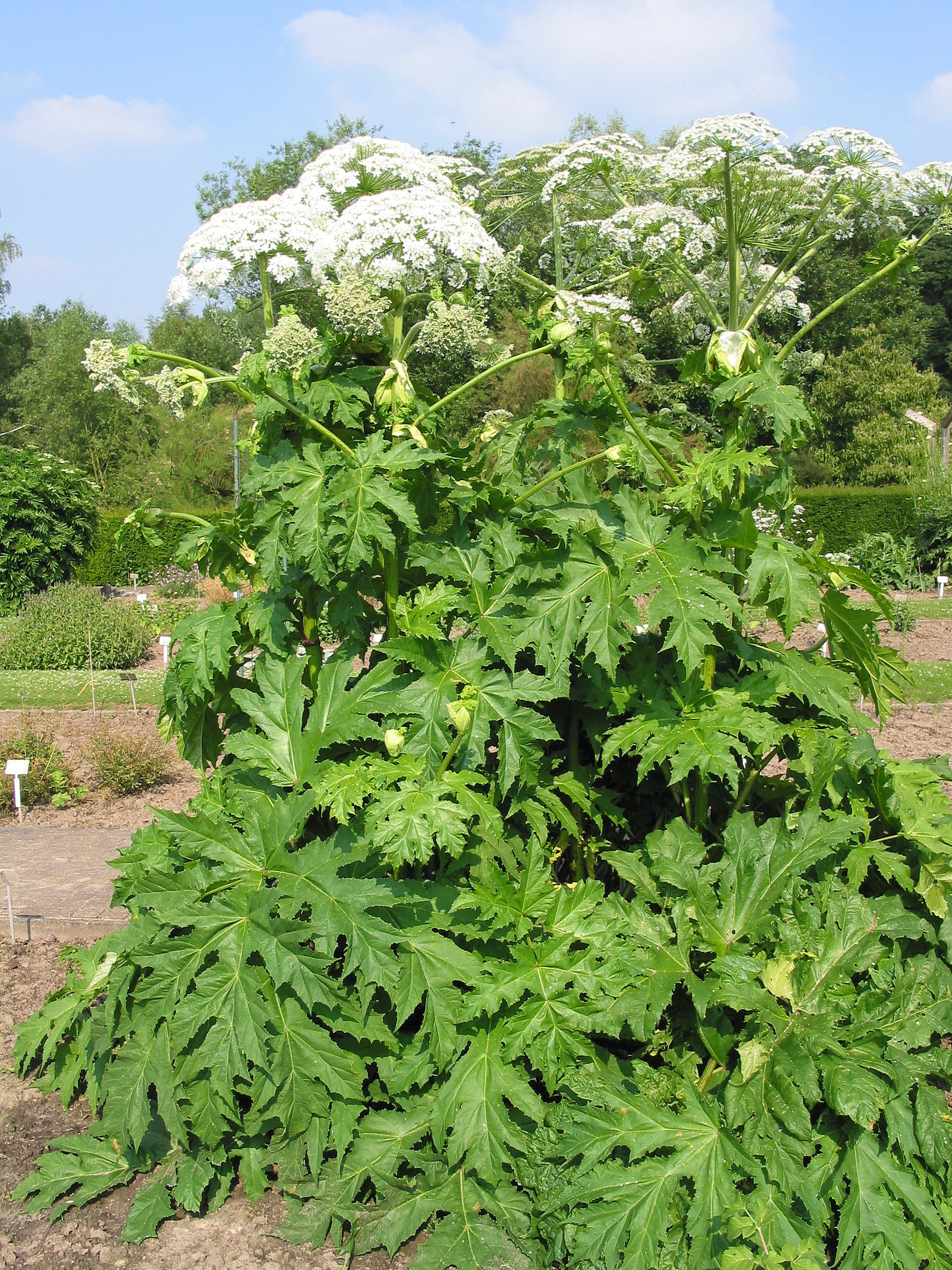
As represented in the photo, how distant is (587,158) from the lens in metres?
7.71

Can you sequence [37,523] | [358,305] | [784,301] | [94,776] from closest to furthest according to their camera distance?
[358,305]
[94,776]
[784,301]
[37,523]

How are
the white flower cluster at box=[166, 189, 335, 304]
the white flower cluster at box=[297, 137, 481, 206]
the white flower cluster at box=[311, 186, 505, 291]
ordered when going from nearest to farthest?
the white flower cluster at box=[311, 186, 505, 291], the white flower cluster at box=[166, 189, 335, 304], the white flower cluster at box=[297, 137, 481, 206]

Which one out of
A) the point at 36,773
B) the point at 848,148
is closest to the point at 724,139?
the point at 848,148

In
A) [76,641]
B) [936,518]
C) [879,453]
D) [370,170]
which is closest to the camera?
[370,170]

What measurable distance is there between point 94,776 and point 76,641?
20.6 feet

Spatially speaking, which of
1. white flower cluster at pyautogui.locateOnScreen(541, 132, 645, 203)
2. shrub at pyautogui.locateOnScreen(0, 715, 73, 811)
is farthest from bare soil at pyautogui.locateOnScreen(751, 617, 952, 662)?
shrub at pyautogui.locateOnScreen(0, 715, 73, 811)

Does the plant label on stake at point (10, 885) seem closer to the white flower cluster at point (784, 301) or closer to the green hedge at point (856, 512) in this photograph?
the white flower cluster at point (784, 301)

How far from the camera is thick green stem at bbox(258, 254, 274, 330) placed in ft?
11.2

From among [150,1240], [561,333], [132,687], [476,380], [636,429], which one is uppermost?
[561,333]

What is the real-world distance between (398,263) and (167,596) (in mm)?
14905

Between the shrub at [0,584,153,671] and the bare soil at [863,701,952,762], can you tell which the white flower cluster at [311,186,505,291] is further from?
the shrub at [0,584,153,671]

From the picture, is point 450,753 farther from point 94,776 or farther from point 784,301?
point 784,301

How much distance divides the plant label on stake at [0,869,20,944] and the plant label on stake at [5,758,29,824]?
0.54 metres

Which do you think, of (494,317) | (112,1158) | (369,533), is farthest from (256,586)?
(494,317)
